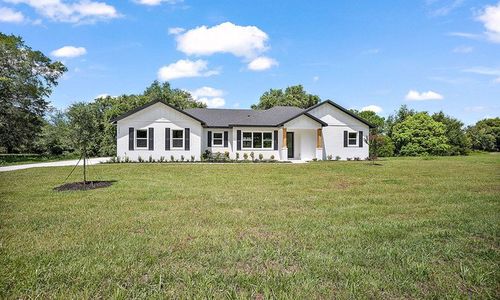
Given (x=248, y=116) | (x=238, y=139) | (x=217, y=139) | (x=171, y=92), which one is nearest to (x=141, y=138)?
(x=217, y=139)

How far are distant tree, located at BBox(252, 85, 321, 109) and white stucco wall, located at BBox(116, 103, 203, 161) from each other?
81.5 feet

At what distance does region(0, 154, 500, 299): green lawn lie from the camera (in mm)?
3508

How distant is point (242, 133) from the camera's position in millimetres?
26703

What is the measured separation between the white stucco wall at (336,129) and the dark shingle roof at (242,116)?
6.65 ft

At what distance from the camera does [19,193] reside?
968 centimetres

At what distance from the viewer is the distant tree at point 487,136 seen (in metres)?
48.5

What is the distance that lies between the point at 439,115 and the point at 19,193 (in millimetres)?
42832

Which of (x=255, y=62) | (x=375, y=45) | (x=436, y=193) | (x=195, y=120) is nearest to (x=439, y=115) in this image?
(x=255, y=62)

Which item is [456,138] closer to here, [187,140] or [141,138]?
[187,140]

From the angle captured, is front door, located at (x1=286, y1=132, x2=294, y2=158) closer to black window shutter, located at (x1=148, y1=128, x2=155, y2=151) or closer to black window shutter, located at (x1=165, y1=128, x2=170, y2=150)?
black window shutter, located at (x1=165, y1=128, x2=170, y2=150)

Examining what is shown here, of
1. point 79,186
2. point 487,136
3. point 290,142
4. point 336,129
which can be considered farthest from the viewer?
point 487,136

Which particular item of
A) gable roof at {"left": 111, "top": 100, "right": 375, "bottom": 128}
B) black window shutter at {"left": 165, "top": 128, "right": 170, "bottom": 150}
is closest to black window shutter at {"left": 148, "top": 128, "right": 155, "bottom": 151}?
black window shutter at {"left": 165, "top": 128, "right": 170, "bottom": 150}

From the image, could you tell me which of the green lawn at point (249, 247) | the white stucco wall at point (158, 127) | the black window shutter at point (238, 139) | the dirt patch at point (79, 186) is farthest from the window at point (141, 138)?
the green lawn at point (249, 247)

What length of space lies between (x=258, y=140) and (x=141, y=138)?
9.39 meters
